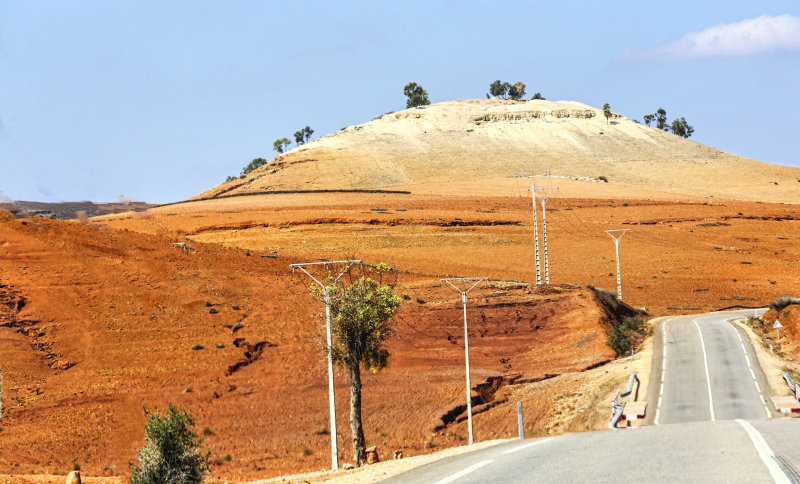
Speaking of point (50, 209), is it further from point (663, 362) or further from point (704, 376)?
point (704, 376)

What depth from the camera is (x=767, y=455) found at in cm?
1820

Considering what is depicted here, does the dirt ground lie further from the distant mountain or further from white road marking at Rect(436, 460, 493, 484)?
white road marking at Rect(436, 460, 493, 484)

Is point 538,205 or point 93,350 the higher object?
point 538,205

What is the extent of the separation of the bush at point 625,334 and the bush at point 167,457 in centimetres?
4632

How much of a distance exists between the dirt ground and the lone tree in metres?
5.09

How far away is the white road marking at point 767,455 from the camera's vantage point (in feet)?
50.1

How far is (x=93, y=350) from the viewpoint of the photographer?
67375 millimetres

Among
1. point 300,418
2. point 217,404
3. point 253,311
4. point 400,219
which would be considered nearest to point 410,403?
point 300,418

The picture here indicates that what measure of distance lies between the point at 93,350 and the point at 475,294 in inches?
1335

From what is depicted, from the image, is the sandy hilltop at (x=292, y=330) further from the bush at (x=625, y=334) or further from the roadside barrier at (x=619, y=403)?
the roadside barrier at (x=619, y=403)

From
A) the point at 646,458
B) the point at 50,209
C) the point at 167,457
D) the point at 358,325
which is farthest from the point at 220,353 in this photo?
the point at 646,458

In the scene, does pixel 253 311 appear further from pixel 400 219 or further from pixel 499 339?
pixel 400 219

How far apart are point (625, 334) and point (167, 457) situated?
168 feet

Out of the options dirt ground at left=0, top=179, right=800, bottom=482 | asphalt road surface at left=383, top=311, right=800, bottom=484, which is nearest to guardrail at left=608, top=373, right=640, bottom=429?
dirt ground at left=0, top=179, right=800, bottom=482
